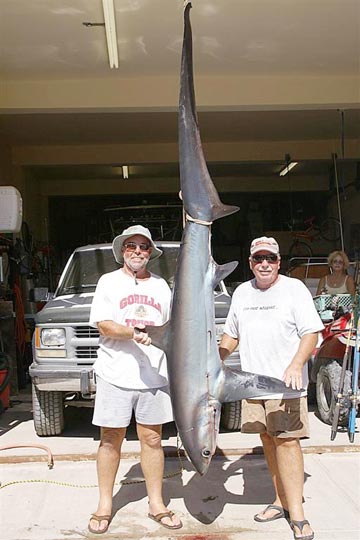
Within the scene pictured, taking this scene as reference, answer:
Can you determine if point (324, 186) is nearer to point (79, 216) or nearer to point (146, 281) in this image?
point (79, 216)

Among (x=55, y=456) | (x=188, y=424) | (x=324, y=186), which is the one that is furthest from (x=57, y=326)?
(x=324, y=186)

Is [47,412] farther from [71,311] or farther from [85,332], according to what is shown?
[71,311]

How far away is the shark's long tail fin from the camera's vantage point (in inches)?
121

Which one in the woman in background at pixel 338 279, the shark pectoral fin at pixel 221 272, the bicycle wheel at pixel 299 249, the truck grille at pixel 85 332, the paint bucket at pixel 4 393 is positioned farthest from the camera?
the bicycle wheel at pixel 299 249

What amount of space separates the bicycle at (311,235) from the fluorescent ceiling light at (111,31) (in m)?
9.85

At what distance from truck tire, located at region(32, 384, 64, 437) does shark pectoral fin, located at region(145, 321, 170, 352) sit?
285cm

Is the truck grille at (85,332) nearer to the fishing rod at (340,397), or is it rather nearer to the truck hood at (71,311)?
the truck hood at (71,311)

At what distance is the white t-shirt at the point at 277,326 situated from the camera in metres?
3.63

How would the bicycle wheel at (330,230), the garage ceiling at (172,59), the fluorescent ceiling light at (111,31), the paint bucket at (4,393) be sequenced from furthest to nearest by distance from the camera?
the bicycle wheel at (330,230)
the garage ceiling at (172,59)
the paint bucket at (4,393)
the fluorescent ceiling light at (111,31)

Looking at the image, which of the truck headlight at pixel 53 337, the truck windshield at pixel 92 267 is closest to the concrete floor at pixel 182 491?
the truck headlight at pixel 53 337

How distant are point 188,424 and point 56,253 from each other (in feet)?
53.3

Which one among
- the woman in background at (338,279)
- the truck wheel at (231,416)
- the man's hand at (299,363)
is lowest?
the truck wheel at (231,416)

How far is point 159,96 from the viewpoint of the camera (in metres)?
8.87

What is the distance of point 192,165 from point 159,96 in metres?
6.15
